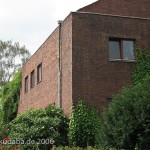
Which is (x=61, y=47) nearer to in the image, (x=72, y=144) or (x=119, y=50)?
(x=119, y=50)

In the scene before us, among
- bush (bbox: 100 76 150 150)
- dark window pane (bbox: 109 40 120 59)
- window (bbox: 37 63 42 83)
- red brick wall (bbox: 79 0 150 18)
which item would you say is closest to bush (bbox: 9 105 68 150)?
dark window pane (bbox: 109 40 120 59)

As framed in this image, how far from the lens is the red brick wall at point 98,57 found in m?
19.5

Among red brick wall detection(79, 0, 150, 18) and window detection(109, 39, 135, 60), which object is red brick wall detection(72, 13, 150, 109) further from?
red brick wall detection(79, 0, 150, 18)

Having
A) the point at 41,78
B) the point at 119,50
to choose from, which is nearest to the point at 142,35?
the point at 119,50

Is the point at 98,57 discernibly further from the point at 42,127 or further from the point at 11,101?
the point at 11,101

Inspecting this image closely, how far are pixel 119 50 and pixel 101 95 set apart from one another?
104 inches

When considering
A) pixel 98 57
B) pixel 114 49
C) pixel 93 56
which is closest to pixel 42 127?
pixel 93 56

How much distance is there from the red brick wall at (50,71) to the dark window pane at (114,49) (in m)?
2.08

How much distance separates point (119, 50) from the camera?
20688 millimetres

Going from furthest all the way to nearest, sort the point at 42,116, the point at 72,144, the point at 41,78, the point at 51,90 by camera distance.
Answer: the point at 41,78 → the point at 51,90 → the point at 42,116 → the point at 72,144

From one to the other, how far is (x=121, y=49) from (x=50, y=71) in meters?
4.87

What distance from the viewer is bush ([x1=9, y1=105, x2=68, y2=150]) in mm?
18109

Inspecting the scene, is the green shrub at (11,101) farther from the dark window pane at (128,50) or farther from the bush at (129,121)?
the bush at (129,121)

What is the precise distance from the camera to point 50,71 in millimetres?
23516
